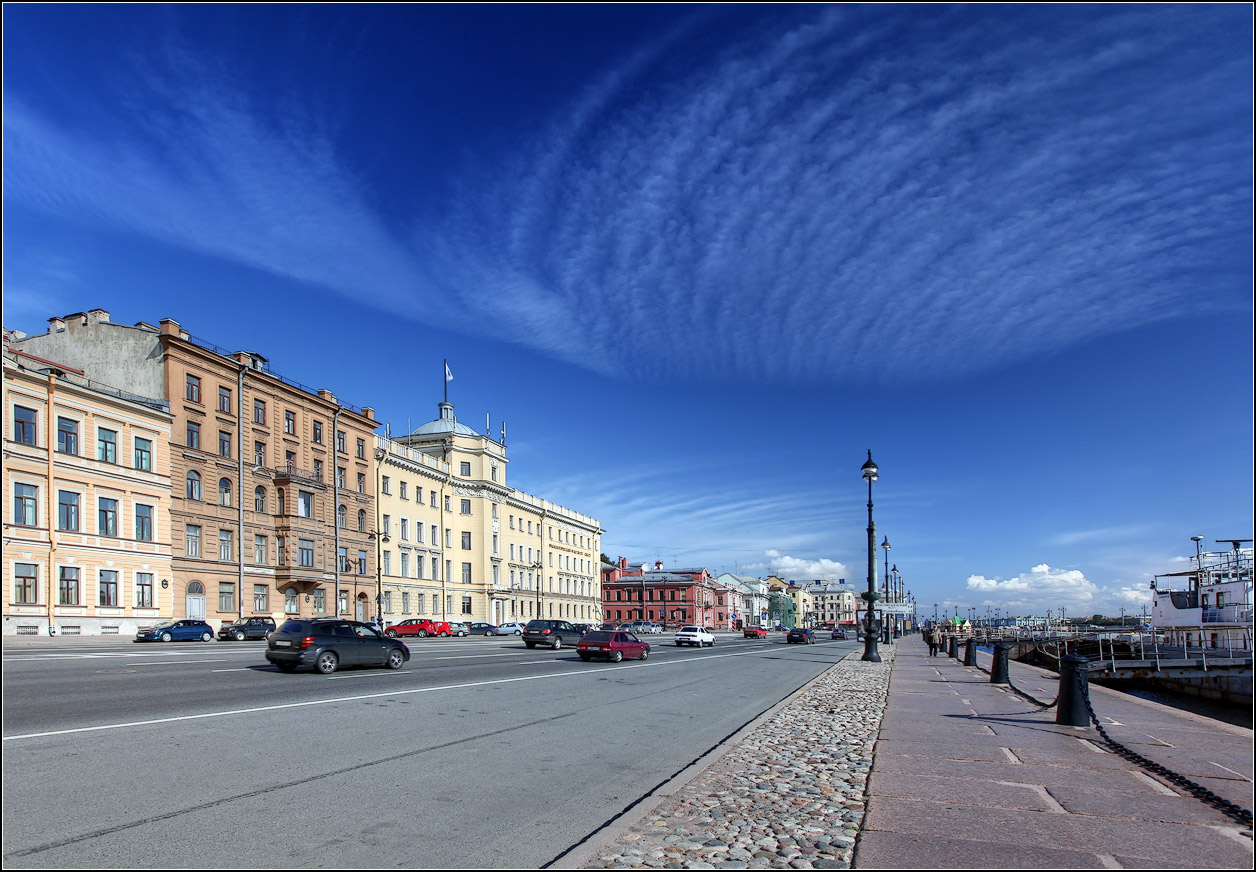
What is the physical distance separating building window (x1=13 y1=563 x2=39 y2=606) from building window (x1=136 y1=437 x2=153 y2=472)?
7316mm

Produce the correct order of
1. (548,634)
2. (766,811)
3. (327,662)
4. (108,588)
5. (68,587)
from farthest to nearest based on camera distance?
(108,588)
(548,634)
(68,587)
(327,662)
(766,811)

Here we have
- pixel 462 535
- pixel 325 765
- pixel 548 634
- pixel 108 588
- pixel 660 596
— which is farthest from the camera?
pixel 660 596

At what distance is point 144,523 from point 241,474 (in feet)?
23.8

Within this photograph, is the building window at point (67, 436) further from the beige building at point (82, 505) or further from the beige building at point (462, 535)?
the beige building at point (462, 535)

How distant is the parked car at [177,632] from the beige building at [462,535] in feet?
63.3

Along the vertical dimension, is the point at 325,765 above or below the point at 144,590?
above

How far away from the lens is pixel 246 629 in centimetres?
4344

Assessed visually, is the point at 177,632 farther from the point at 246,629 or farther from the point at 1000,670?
the point at 1000,670

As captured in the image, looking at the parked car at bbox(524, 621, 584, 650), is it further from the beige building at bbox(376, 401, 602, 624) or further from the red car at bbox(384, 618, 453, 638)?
the beige building at bbox(376, 401, 602, 624)

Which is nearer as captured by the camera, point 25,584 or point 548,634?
point 25,584

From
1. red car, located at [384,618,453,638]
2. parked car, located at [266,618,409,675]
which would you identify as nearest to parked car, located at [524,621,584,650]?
parked car, located at [266,618,409,675]

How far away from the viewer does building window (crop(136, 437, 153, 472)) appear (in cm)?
4284

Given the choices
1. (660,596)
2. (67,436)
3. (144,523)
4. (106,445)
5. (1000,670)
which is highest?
(67,436)

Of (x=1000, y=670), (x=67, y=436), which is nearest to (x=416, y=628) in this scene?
(x=67, y=436)
